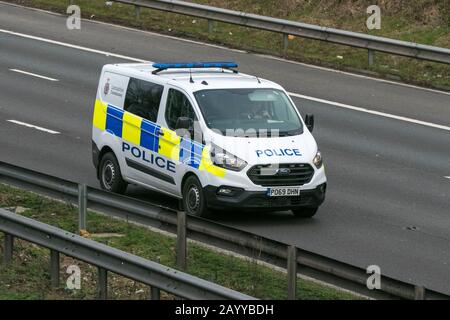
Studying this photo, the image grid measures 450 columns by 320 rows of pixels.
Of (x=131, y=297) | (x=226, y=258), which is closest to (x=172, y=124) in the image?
(x=226, y=258)

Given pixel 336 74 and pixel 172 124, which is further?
pixel 336 74

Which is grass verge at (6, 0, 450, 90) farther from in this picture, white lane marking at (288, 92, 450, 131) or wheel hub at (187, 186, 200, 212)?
wheel hub at (187, 186, 200, 212)

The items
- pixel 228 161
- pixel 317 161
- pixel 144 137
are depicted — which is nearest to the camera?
pixel 228 161

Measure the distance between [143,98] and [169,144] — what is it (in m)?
1.14

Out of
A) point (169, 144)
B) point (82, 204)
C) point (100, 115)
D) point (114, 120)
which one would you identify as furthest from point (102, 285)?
point (100, 115)

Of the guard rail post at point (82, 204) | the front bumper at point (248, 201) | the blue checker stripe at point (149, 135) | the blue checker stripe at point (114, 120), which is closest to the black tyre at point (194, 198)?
the front bumper at point (248, 201)

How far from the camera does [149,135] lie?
17875 mm

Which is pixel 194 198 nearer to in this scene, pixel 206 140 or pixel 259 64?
Answer: pixel 206 140

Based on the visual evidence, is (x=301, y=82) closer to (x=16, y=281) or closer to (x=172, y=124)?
(x=172, y=124)

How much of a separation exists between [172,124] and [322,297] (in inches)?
196

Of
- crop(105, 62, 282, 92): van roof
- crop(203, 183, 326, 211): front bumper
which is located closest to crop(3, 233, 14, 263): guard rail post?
crop(203, 183, 326, 211): front bumper

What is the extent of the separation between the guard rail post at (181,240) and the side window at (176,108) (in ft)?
11.5

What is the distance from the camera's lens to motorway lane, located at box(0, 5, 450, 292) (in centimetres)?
1606

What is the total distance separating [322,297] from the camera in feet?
44.0
